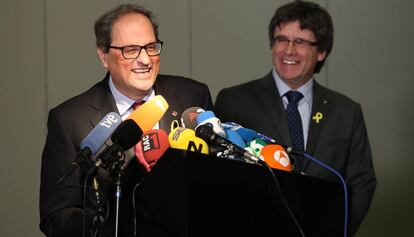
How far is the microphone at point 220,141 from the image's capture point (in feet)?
6.50

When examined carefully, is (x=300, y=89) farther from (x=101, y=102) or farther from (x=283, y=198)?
(x=283, y=198)

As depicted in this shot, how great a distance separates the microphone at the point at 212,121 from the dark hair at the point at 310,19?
1.09 metres

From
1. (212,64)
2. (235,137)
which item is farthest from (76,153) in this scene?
(212,64)

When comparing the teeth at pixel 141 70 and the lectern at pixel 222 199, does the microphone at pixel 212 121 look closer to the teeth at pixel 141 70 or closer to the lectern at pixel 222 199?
the lectern at pixel 222 199

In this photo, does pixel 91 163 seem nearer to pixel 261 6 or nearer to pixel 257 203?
pixel 257 203

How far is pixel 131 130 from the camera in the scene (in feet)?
6.79

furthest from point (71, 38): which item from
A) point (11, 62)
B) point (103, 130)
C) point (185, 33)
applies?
point (103, 130)

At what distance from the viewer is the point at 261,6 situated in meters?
4.75

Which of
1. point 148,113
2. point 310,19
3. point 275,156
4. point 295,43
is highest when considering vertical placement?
point 310,19

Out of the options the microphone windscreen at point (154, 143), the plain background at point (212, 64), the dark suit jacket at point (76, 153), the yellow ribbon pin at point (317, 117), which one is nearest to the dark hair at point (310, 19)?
the yellow ribbon pin at point (317, 117)

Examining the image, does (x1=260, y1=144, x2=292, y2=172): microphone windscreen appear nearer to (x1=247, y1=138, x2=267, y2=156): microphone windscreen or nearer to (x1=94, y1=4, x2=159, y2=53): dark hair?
(x1=247, y1=138, x2=267, y2=156): microphone windscreen

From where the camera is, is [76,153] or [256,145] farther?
[76,153]

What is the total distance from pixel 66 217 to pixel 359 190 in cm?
122

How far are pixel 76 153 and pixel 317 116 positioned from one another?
107 cm
